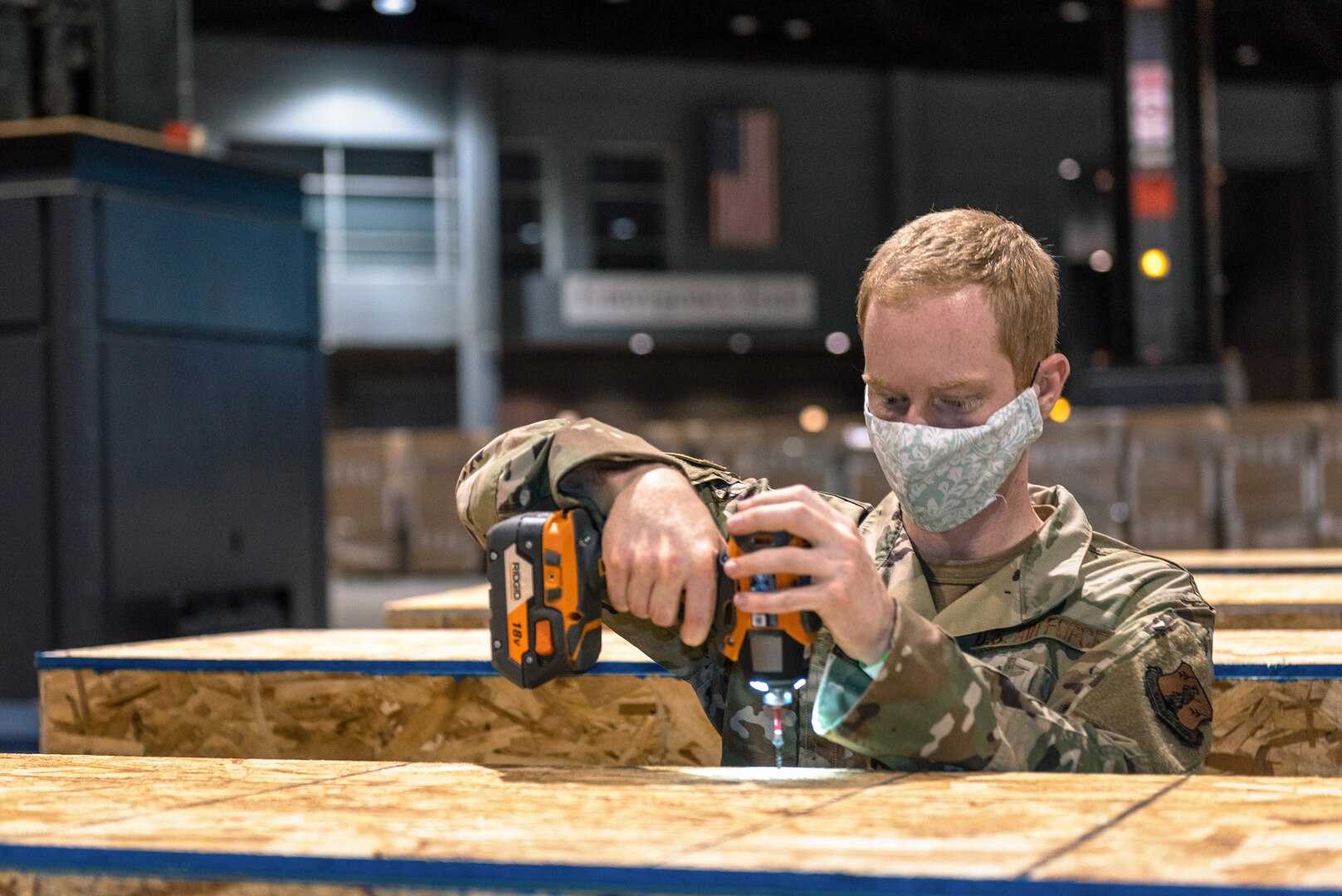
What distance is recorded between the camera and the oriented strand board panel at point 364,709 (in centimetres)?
376

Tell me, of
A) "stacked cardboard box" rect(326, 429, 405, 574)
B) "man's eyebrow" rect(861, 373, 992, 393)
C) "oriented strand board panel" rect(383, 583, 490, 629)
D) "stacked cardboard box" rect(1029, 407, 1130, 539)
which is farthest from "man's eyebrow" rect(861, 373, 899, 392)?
"stacked cardboard box" rect(326, 429, 405, 574)

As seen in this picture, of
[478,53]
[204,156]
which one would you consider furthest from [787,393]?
[204,156]

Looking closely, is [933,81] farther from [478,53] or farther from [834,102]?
[478,53]

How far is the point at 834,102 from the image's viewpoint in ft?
101

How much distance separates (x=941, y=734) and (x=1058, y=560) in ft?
1.90

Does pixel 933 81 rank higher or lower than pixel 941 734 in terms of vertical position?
higher

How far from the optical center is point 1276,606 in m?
4.40

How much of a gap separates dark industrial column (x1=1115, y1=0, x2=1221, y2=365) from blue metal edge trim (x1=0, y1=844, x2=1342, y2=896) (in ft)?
50.9

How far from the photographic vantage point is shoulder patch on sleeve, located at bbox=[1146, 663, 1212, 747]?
2518 mm

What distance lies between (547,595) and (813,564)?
0.48 m

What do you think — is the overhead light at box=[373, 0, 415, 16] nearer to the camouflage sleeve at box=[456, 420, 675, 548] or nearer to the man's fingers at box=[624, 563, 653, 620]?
the camouflage sleeve at box=[456, 420, 675, 548]

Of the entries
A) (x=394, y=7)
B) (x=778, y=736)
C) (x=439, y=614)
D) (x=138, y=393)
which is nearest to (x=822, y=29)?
(x=394, y=7)

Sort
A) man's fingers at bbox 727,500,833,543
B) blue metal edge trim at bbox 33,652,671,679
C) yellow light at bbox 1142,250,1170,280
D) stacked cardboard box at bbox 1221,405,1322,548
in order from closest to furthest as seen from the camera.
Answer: man's fingers at bbox 727,500,833,543 < blue metal edge trim at bbox 33,652,671,679 < stacked cardboard box at bbox 1221,405,1322,548 < yellow light at bbox 1142,250,1170,280

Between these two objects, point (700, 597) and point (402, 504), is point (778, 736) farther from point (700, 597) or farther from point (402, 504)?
point (402, 504)
